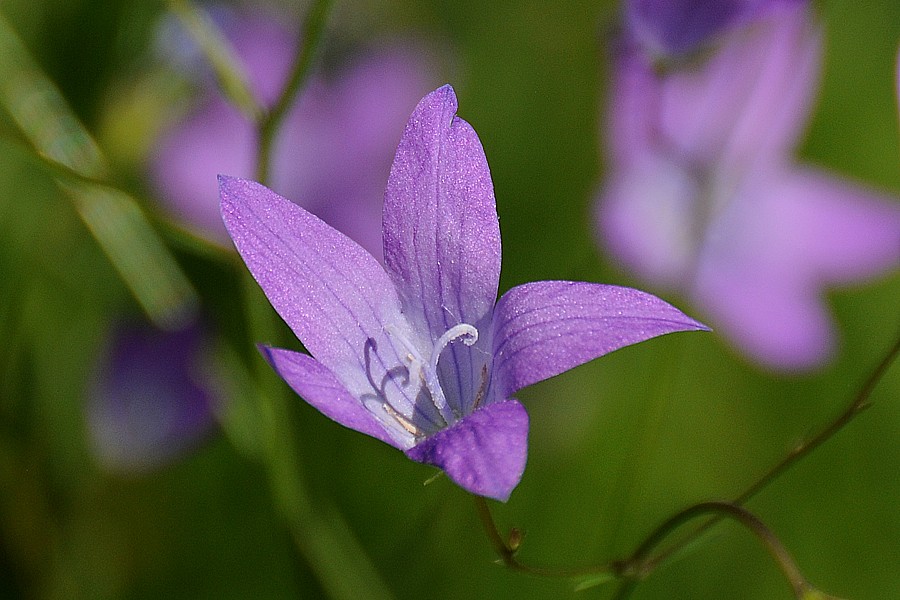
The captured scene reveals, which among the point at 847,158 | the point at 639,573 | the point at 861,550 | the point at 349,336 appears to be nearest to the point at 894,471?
the point at 861,550

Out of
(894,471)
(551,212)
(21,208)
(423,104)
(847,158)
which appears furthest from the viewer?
(847,158)

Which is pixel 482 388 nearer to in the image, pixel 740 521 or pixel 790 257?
pixel 740 521

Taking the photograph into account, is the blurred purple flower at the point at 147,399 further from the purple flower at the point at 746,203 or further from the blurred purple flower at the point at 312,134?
the purple flower at the point at 746,203

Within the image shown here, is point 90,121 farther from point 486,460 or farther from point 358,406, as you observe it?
point 486,460

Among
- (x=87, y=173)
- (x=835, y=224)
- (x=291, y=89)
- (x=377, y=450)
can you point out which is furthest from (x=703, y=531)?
(x=835, y=224)

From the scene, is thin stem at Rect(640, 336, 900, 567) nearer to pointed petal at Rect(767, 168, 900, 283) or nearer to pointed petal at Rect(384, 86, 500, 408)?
pointed petal at Rect(384, 86, 500, 408)

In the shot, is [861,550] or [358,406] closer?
[358,406]
